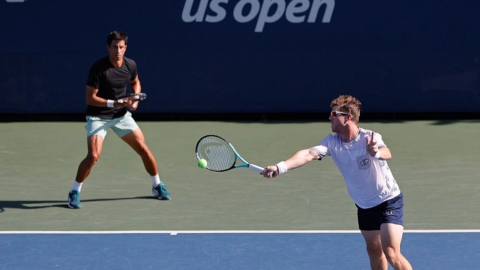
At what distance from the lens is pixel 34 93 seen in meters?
16.7

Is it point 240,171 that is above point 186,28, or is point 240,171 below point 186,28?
below

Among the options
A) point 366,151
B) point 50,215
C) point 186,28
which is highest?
point 186,28

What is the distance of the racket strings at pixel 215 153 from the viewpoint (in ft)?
22.9
